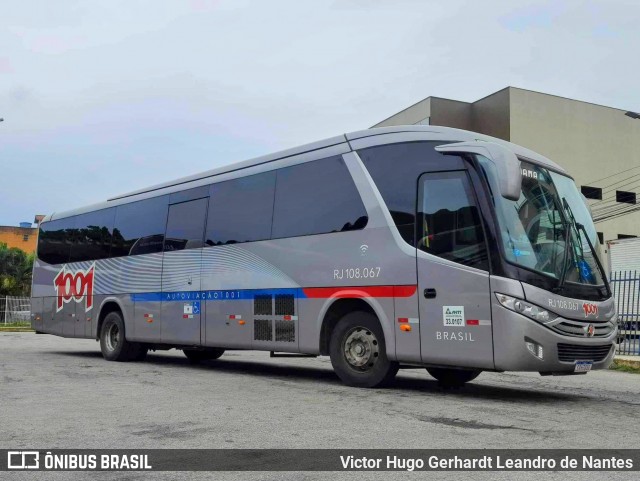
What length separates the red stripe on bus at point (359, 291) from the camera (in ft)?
30.9

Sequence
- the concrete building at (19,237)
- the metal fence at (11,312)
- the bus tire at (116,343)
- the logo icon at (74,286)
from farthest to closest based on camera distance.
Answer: the concrete building at (19,237) < the metal fence at (11,312) < the logo icon at (74,286) < the bus tire at (116,343)

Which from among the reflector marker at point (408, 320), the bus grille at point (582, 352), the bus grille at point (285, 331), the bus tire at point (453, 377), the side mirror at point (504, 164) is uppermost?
the side mirror at point (504, 164)

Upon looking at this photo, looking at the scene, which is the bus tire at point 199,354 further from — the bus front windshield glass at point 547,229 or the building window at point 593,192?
the building window at point 593,192

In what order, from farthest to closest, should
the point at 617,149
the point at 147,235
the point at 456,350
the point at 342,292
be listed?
the point at 617,149 < the point at 147,235 < the point at 342,292 < the point at 456,350

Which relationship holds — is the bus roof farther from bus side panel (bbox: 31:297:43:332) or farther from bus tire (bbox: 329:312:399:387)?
bus tire (bbox: 329:312:399:387)

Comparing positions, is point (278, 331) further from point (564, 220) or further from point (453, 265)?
point (564, 220)

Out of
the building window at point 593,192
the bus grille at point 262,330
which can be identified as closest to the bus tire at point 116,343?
the bus grille at point 262,330

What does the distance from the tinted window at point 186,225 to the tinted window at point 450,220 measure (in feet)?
17.6

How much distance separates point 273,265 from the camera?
11602 mm

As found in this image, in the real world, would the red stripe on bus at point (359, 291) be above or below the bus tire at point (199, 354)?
above

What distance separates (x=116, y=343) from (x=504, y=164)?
10.2 metres

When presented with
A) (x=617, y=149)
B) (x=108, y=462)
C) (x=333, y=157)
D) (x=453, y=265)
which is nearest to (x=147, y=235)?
(x=333, y=157)

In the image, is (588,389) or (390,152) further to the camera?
(588,389)

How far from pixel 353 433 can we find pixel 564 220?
14.0ft
